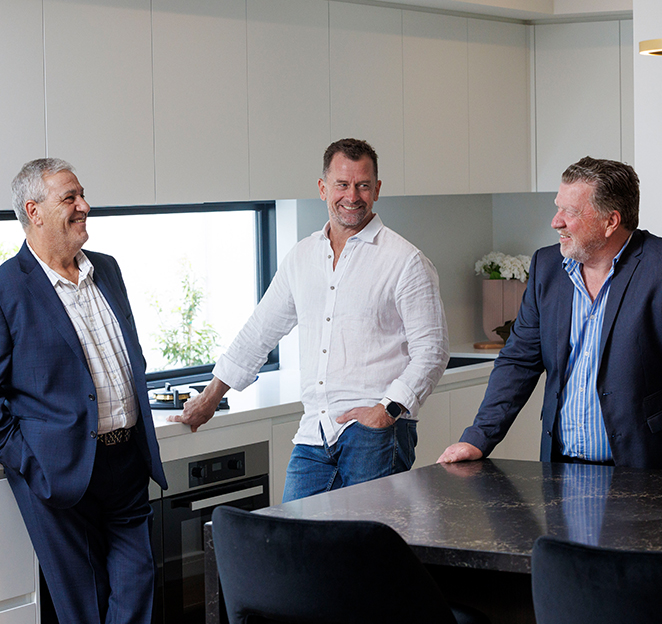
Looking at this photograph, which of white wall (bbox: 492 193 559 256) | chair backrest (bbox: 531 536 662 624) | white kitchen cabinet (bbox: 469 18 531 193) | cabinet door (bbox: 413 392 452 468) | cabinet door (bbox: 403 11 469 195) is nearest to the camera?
chair backrest (bbox: 531 536 662 624)

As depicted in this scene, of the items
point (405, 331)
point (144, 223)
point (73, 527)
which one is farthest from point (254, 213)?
point (73, 527)

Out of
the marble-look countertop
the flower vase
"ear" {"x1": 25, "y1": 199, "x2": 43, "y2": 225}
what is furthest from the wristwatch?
the flower vase

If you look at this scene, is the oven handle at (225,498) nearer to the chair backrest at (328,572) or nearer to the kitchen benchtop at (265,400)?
the kitchen benchtop at (265,400)

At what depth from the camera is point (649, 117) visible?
3.07 m

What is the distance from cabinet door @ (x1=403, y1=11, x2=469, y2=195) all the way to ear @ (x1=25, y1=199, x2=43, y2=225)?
200 centimetres

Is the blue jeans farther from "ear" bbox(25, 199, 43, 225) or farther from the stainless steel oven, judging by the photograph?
"ear" bbox(25, 199, 43, 225)

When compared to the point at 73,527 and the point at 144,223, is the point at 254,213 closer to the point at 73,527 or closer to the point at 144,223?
the point at 144,223

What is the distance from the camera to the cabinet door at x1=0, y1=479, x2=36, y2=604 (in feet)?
8.79

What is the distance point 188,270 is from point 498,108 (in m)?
1.75

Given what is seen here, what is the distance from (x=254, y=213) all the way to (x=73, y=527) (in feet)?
A: 6.49

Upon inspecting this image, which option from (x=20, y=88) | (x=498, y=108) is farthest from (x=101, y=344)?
(x=498, y=108)

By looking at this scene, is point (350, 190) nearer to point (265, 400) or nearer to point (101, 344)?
point (101, 344)

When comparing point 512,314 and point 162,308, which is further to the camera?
point 512,314

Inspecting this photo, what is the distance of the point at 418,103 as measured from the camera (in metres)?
4.18
